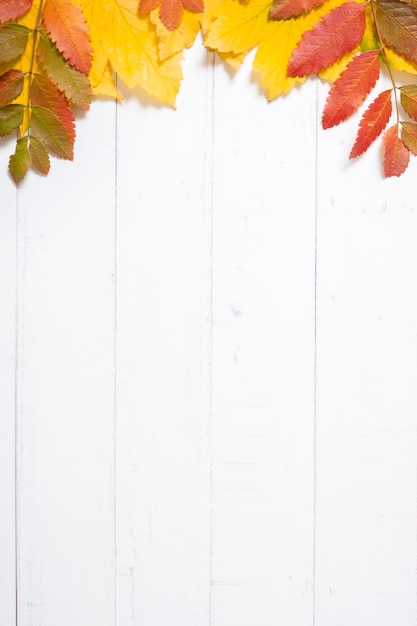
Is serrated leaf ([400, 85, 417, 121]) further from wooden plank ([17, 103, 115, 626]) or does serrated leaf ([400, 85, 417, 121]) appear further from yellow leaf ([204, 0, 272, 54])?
wooden plank ([17, 103, 115, 626])

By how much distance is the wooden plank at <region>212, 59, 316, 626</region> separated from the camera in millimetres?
809

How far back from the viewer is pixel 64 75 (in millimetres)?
750

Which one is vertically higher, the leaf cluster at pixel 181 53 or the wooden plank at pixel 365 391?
the leaf cluster at pixel 181 53

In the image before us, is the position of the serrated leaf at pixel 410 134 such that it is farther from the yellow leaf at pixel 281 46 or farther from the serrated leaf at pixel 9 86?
the serrated leaf at pixel 9 86

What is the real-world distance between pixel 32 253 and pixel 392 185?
0.52 metres

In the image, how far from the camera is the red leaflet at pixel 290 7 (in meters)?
0.75

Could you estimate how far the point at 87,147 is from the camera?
81cm

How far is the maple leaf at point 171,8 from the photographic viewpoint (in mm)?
733

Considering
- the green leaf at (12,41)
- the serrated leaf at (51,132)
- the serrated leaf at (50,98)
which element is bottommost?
the serrated leaf at (51,132)

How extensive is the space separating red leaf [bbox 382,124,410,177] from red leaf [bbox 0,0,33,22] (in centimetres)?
50

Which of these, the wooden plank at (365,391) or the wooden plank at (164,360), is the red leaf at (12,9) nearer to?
the wooden plank at (164,360)

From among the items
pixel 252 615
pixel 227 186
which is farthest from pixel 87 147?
pixel 252 615

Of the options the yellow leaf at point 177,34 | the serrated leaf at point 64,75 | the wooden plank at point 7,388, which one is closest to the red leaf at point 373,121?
the yellow leaf at point 177,34

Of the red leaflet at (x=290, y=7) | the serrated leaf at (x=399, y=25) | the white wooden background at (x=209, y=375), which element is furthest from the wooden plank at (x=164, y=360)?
the serrated leaf at (x=399, y=25)
